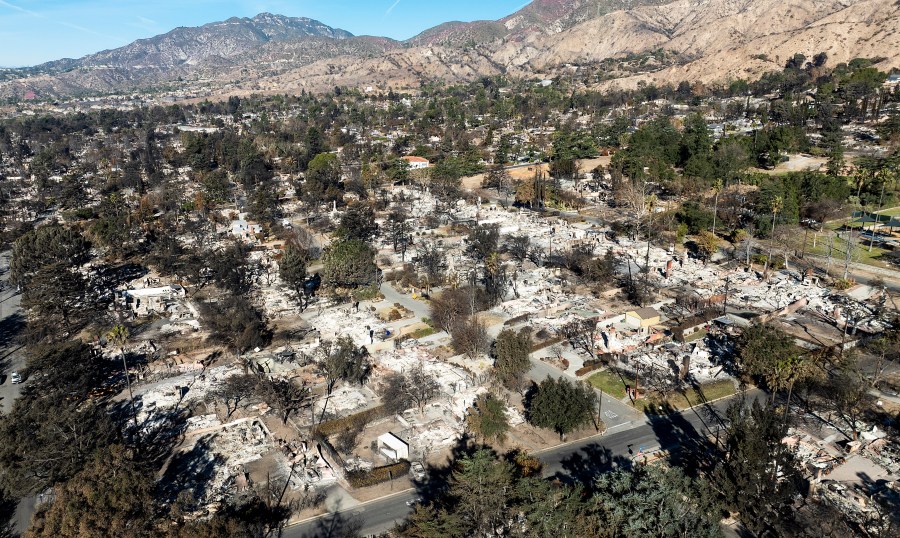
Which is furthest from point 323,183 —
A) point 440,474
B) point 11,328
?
point 440,474

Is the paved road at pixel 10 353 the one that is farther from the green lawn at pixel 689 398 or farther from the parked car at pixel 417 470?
the green lawn at pixel 689 398

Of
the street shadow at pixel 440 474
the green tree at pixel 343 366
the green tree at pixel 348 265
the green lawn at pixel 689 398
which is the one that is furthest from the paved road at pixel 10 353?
the green lawn at pixel 689 398

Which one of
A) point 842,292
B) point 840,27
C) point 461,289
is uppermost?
point 840,27

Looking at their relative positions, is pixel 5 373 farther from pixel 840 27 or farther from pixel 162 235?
pixel 840 27

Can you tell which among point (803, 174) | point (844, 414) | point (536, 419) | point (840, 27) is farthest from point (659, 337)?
point (840, 27)

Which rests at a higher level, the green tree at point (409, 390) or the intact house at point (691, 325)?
the green tree at point (409, 390)

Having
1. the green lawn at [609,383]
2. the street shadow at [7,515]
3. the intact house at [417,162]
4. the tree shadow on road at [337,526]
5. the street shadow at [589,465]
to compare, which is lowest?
the green lawn at [609,383]
